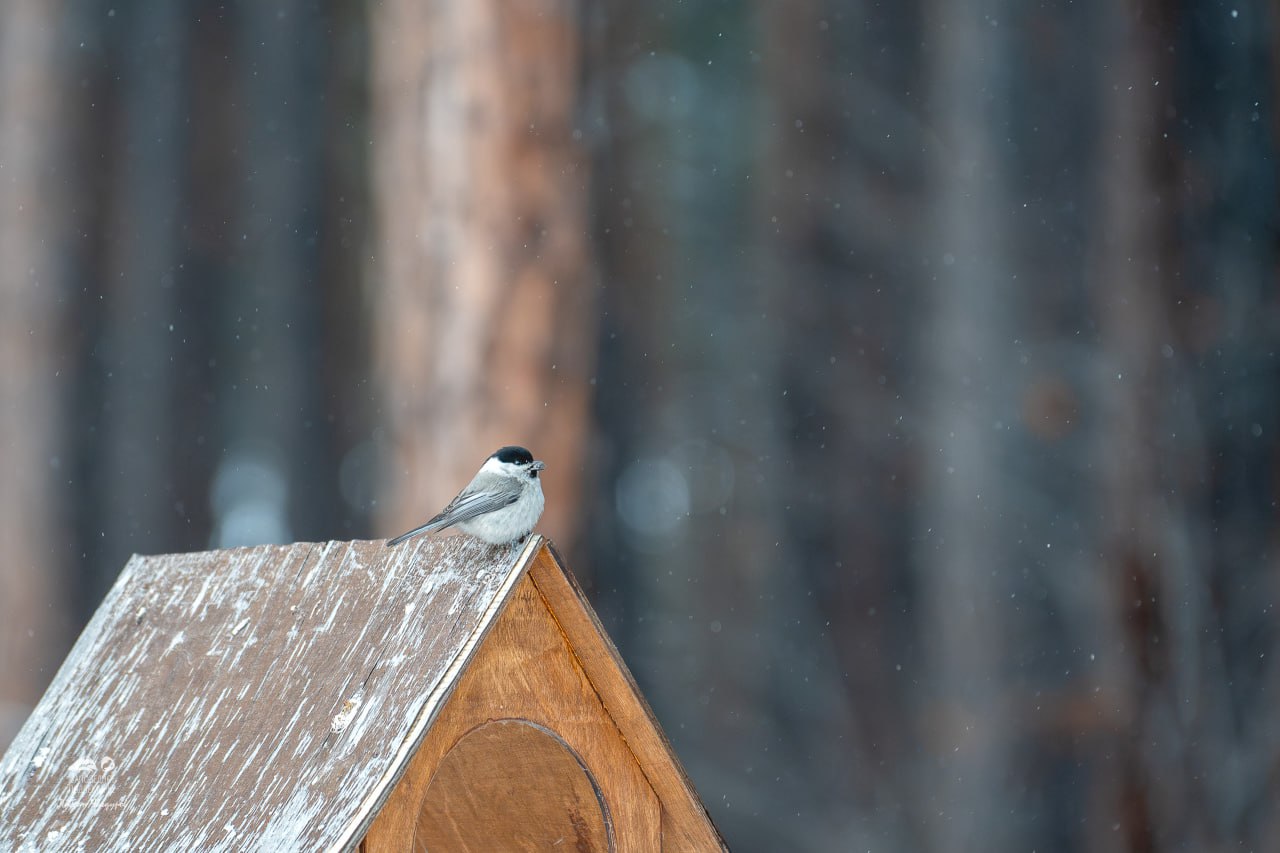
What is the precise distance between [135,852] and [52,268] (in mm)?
4441

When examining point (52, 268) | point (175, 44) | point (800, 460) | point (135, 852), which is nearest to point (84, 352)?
point (52, 268)

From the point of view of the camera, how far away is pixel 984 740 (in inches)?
219

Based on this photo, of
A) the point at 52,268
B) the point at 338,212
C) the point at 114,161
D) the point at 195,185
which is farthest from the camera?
the point at 338,212

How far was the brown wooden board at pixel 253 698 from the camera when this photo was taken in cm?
158

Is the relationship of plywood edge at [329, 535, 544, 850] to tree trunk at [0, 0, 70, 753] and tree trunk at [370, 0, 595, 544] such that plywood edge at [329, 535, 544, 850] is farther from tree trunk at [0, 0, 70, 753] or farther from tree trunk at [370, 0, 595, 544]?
tree trunk at [0, 0, 70, 753]

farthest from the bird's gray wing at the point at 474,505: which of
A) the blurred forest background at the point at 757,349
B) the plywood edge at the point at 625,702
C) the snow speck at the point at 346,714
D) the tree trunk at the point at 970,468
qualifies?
the tree trunk at the point at 970,468

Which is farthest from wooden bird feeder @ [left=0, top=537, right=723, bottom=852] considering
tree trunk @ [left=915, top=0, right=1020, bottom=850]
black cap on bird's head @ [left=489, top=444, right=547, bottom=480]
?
tree trunk @ [left=915, top=0, right=1020, bottom=850]

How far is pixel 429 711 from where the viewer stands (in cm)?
157

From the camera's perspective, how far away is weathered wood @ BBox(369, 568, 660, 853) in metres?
1.65

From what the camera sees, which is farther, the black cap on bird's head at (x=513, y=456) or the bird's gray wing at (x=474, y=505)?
the black cap on bird's head at (x=513, y=456)

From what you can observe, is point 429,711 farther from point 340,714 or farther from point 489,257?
point 489,257

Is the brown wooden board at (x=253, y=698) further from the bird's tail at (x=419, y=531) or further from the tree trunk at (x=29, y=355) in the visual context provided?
the tree trunk at (x=29, y=355)

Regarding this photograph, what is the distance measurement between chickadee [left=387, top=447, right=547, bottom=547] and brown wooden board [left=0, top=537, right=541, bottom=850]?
25mm

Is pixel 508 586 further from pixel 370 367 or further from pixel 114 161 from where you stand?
pixel 370 367
